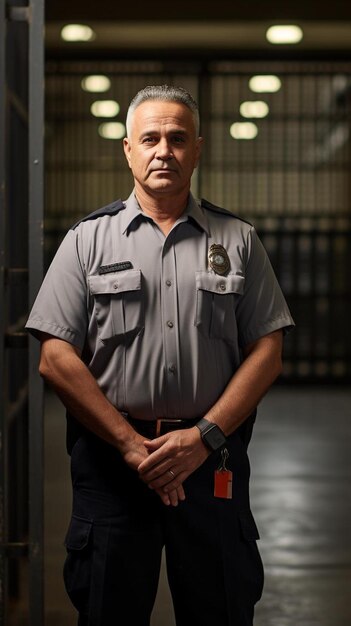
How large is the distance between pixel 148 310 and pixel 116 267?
0.38 ft

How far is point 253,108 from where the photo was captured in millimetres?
9398

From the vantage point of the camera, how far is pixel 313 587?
12.7 feet

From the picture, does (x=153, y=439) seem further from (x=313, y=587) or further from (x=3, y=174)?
(x=313, y=587)

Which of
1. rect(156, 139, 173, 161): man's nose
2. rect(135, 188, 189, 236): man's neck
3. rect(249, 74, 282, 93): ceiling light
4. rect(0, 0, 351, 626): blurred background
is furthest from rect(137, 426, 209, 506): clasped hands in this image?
rect(249, 74, 282, 93): ceiling light

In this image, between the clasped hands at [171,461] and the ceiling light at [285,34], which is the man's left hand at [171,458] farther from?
the ceiling light at [285,34]

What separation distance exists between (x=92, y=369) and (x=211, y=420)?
29cm

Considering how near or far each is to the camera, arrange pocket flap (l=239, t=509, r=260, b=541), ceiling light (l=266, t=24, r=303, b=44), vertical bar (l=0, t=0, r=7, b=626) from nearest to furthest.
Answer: pocket flap (l=239, t=509, r=260, b=541), vertical bar (l=0, t=0, r=7, b=626), ceiling light (l=266, t=24, r=303, b=44)

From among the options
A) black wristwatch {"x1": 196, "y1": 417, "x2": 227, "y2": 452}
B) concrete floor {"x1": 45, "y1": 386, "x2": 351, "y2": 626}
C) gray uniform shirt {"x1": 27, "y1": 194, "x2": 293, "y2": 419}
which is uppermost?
gray uniform shirt {"x1": 27, "y1": 194, "x2": 293, "y2": 419}

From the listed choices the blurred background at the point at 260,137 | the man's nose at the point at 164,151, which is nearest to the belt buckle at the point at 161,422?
the man's nose at the point at 164,151

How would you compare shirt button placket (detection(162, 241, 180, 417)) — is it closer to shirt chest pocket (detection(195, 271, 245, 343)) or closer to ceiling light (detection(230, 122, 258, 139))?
shirt chest pocket (detection(195, 271, 245, 343))

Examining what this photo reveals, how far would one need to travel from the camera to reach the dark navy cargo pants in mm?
2166

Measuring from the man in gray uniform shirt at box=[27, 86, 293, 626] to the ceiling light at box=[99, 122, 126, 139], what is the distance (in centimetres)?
736

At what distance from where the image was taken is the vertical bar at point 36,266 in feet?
8.76

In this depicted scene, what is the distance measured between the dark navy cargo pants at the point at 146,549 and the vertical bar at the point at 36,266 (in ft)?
1.68
